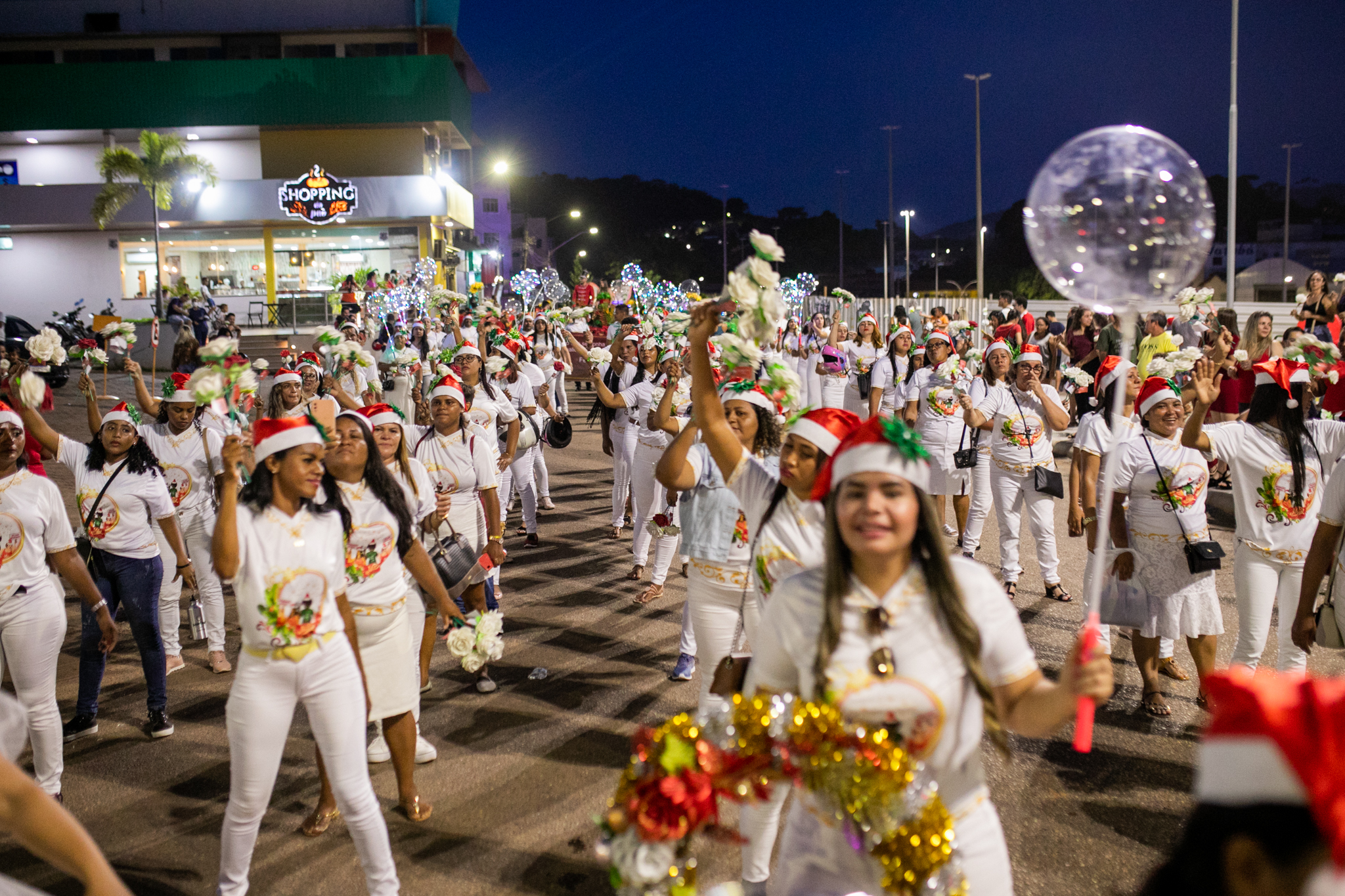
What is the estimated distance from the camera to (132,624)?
577 cm

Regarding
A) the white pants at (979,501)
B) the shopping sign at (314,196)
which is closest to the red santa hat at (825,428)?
the white pants at (979,501)

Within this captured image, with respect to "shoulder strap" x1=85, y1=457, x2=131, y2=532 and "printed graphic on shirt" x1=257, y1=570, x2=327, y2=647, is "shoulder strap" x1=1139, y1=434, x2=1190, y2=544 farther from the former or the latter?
"shoulder strap" x1=85, y1=457, x2=131, y2=532

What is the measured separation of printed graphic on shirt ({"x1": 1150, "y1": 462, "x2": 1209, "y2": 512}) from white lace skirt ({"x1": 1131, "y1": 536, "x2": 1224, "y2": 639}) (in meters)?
0.24

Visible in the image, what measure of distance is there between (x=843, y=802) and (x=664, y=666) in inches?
192

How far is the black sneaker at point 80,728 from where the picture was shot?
5891 millimetres

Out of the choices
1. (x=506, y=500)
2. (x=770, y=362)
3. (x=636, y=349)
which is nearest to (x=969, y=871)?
(x=770, y=362)

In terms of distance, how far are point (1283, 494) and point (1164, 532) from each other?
74cm

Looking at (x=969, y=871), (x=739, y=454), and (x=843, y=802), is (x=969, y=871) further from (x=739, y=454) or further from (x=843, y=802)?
(x=739, y=454)

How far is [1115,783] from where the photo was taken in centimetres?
503

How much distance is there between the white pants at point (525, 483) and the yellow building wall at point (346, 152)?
33191 mm

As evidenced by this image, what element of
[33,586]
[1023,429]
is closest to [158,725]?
[33,586]

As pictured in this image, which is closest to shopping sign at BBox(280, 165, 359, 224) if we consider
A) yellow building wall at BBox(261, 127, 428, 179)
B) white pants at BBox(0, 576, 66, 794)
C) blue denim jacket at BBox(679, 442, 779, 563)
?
yellow building wall at BBox(261, 127, 428, 179)

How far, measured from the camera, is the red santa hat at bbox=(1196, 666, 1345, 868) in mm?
1327

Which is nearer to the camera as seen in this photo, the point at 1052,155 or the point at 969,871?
the point at 969,871
